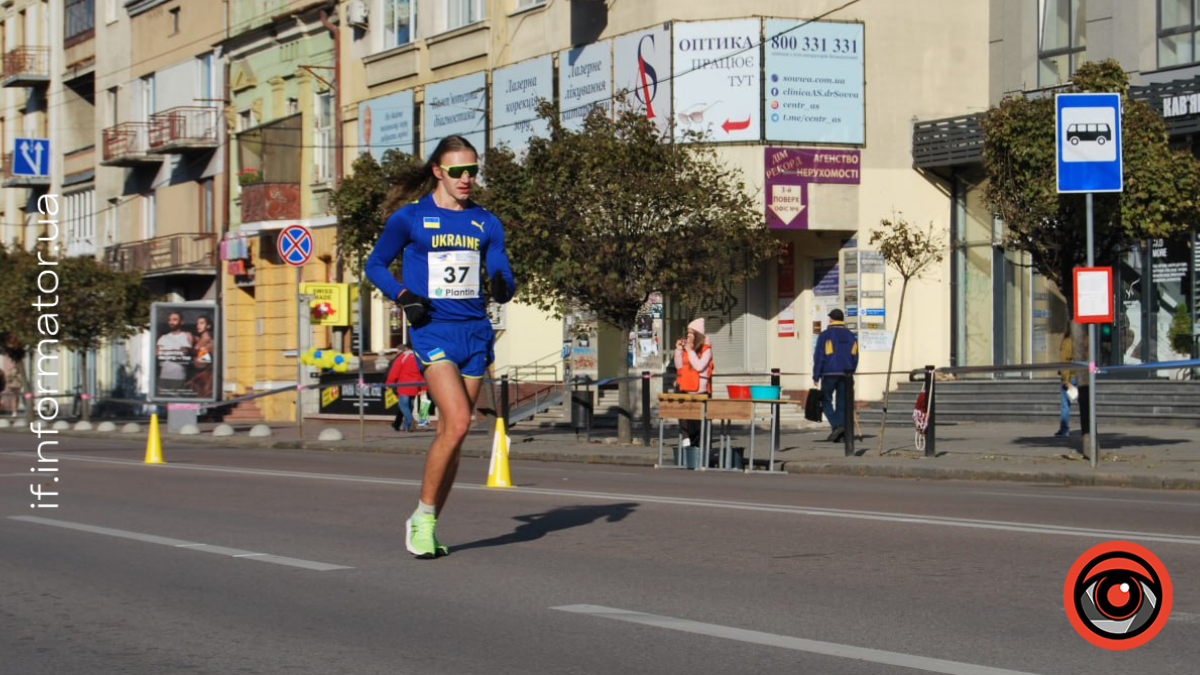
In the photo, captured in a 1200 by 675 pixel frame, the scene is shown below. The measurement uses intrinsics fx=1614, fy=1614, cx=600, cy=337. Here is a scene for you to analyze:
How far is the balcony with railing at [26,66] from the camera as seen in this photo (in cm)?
5672

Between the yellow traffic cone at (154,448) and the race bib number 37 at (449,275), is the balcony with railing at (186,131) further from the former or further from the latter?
the race bib number 37 at (449,275)

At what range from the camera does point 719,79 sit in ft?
95.4

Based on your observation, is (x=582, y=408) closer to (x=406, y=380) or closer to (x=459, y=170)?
(x=406, y=380)

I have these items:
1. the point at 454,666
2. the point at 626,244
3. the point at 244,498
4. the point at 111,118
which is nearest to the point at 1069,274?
the point at 626,244

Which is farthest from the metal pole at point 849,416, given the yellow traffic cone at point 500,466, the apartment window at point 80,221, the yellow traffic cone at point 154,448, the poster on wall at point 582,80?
the apartment window at point 80,221

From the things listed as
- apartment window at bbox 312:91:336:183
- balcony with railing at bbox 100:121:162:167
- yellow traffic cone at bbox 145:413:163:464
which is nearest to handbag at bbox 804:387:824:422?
yellow traffic cone at bbox 145:413:163:464

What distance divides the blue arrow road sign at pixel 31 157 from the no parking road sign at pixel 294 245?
31.5 meters

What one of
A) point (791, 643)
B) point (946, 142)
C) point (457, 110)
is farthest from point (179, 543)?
point (457, 110)

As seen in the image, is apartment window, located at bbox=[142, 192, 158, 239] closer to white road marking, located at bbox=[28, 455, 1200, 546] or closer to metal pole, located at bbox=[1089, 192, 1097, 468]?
white road marking, located at bbox=[28, 455, 1200, 546]

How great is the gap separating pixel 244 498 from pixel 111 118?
4230 cm

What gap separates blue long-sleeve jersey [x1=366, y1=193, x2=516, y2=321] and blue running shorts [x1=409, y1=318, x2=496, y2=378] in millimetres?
52

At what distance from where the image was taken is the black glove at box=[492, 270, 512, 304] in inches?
333

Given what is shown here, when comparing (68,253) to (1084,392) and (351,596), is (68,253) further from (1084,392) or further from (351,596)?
(351,596)

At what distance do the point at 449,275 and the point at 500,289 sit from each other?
352 mm
